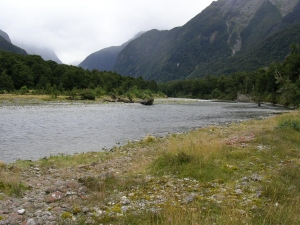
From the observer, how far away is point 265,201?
6625 mm

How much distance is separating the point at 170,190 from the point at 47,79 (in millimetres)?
111711

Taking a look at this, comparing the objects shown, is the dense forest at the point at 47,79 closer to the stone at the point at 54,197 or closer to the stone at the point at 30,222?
the stone at the point at 54,197

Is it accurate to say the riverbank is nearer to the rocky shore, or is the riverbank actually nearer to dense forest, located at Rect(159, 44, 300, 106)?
the rocky shore

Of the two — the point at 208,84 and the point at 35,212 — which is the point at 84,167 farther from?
the point at 208,84

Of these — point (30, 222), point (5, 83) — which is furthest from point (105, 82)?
point (30, 222)

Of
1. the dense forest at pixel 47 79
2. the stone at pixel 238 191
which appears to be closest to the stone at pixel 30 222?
the stone at pixel 238 191

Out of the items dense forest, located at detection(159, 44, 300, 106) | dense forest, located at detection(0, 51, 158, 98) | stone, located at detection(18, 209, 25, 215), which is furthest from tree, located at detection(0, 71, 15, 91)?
stone, located at detection(18, 209, 25, 215)

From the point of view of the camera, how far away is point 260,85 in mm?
105750

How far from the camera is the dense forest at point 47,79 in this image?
90438mm

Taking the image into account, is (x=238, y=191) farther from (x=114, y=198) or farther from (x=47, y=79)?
(x=47, y=79)

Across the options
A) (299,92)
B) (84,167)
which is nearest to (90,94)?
(299,92)

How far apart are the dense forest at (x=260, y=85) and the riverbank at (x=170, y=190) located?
48.9 metres

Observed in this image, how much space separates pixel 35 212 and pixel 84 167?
616 centimetres

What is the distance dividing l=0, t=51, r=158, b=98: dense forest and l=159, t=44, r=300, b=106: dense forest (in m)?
52.4
